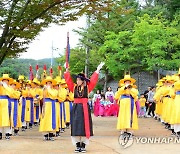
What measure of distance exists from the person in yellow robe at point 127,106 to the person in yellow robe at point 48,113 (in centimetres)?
183

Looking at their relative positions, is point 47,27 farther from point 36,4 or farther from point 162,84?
point 162,84

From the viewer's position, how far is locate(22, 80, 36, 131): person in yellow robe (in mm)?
15719

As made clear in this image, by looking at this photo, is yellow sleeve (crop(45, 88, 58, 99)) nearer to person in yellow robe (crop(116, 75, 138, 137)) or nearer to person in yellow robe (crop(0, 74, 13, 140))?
person in yellow robe (crop(0, 74, 13, 140))

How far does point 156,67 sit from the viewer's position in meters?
27.8

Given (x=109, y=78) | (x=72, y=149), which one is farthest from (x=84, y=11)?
(x=109, y=78)

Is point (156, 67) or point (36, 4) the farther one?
point (156, 67)

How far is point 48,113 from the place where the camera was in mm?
12320

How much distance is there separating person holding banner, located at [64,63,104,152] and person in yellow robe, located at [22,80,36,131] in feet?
19.0

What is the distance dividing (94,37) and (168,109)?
56.9 feet

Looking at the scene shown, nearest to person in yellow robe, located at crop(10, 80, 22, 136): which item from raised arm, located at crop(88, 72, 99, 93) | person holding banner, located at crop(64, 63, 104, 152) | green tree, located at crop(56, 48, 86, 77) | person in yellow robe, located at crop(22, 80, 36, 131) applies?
person in yellow robe, located at crop(22, 80, 36, 131)

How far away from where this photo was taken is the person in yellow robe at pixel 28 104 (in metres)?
15.7

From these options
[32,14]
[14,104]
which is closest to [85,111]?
[14,104]

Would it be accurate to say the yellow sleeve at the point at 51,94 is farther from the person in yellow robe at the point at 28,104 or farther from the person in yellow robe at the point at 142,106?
the person in yellow robe at the point at 142,106

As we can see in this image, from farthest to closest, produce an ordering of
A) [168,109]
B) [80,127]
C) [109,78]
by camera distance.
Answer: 1. [109,78]
2. [168,109]
3. [80,127]
